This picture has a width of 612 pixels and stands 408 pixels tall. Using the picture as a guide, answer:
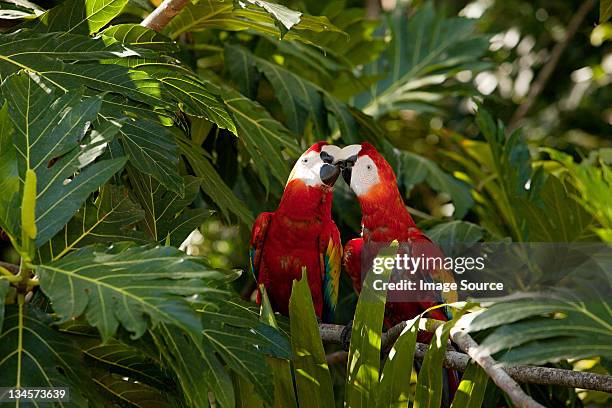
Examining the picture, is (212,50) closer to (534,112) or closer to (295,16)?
(295,16)

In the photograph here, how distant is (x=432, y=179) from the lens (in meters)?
2.19

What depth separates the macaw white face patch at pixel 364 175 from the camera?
1.60 m

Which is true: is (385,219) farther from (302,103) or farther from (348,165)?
(302,103)

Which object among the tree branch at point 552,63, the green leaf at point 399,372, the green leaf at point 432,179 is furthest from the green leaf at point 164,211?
the tree branch at point 552,63

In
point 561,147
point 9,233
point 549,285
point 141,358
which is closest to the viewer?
point 9,233

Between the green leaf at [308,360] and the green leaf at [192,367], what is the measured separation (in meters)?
0.19

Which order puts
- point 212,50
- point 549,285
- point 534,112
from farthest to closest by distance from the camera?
point 534,112 < point 212,50 < point 549,285

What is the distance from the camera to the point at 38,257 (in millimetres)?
1086

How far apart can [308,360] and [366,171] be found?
47cm

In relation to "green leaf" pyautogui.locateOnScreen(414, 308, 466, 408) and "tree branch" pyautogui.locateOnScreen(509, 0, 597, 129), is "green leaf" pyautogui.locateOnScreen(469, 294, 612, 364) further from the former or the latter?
"tree branch" pyautogui.locateOnScreen(509, 0, 597, 129)

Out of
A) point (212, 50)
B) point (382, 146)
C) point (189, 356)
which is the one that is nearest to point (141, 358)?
point (189, 356)

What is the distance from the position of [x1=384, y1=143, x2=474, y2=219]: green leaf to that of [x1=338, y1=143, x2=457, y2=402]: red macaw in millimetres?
467

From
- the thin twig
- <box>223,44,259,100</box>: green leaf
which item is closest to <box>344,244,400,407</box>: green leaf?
the thin twig

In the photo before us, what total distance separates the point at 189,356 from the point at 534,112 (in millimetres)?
2717
